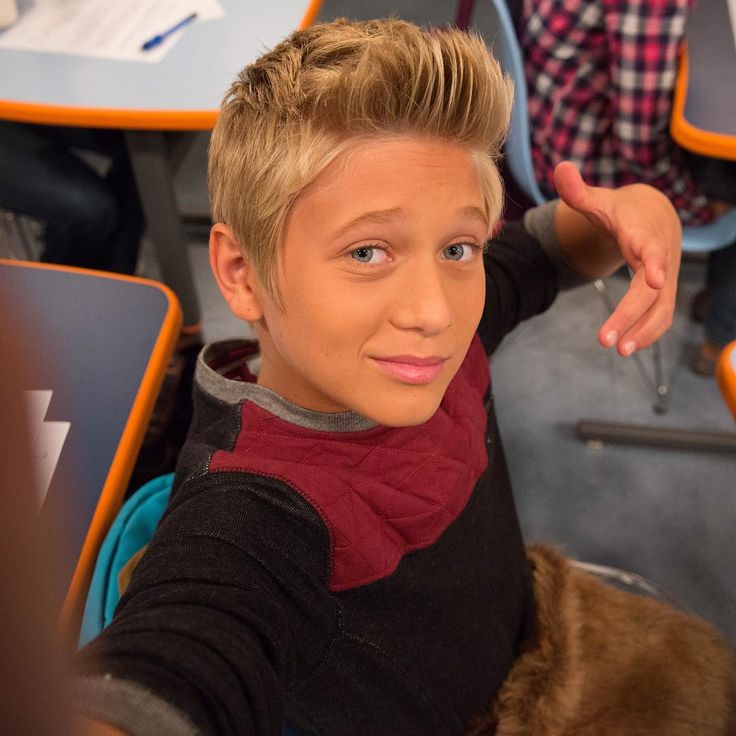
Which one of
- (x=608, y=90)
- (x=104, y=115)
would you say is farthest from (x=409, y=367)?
(x=608, y=90)

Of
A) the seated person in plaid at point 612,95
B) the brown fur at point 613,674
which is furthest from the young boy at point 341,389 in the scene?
the seated person in plaid at point 612,95

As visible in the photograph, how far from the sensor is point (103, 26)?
4.49 ft

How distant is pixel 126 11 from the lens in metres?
1.41

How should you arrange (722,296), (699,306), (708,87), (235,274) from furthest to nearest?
1. (699,306)
2. (722,296)
3. (708,87)
4. (235,274)

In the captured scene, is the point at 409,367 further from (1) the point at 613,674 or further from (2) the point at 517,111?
(2) the point at 517,111

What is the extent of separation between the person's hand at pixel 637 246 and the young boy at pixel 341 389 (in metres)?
0.05

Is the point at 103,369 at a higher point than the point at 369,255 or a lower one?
lower

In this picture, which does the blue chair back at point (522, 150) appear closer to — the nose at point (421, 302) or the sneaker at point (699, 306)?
the sneaker at point (699, 306)

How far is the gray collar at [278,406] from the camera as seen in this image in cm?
66

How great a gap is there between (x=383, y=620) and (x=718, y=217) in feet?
4.04

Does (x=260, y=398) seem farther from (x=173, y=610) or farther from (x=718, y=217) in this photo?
(x=718, y=217)

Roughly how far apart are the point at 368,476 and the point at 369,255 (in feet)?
0.67

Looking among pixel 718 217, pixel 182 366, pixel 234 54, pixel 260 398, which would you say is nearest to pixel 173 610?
pixel 260 398

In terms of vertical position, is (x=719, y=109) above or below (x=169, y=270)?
above
